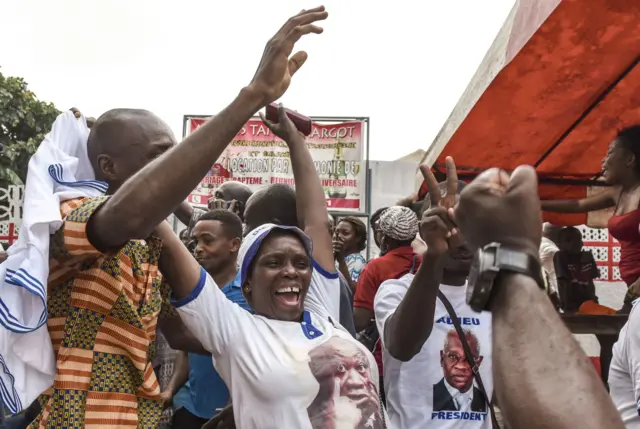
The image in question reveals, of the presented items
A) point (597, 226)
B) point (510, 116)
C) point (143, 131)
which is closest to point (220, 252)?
point (143, 131)

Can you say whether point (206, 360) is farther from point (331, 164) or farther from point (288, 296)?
point (331, 164)

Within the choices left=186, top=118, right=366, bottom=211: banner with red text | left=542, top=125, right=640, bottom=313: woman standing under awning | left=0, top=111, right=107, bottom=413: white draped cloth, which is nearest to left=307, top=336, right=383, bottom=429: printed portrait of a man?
left=0, top=111, right=107, bottom=413: white draped cloth

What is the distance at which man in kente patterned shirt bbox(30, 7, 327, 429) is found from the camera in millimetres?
1428

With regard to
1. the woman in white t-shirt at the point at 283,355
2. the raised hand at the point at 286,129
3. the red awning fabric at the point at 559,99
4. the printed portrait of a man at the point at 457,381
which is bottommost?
the printed portrait of a man at the point at 457,381

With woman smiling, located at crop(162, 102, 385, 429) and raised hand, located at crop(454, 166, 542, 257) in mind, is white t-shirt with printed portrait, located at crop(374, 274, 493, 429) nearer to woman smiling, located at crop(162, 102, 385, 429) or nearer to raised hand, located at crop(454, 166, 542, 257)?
woman smiling, located at crop(162, 102, 385, 429)

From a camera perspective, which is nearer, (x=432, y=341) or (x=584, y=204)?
(x=432, y=341)

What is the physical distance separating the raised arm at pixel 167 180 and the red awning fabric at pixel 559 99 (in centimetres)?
212

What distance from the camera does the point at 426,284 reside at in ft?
7.57

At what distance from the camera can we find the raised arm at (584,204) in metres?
4.72

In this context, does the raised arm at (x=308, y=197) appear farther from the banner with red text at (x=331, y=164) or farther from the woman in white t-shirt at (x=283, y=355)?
the banner with red text at (x=331, y=164)

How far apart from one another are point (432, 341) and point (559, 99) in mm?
2305

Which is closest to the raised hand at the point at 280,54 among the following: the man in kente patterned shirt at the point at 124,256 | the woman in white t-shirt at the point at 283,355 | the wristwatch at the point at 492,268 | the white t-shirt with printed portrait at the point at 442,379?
the man in kente patterned shirt at the point at 124,256

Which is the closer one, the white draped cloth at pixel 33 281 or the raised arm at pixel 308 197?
the white draped cloth at pixel 33 281

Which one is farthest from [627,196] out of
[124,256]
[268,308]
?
[124,256]
